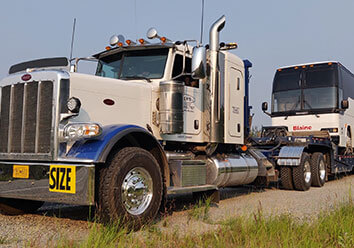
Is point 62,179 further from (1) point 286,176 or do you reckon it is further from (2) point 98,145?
(1) point 286,176

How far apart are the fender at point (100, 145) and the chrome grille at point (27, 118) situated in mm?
413

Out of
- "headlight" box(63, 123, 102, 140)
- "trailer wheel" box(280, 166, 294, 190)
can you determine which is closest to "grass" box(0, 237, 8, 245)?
"headlight" box(63, 123, 102, 140)

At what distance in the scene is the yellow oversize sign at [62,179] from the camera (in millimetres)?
4121

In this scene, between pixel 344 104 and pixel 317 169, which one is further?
pixel 344 104

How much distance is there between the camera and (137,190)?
4656 mm

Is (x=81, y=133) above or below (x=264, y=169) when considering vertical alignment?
above

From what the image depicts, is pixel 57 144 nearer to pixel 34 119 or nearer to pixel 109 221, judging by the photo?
pixel 34 119

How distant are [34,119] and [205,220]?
2.53 m

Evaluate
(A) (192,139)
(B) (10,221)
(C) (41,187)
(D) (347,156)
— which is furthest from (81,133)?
(D) (347,156)

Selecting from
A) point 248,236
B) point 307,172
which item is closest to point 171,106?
point 248,236

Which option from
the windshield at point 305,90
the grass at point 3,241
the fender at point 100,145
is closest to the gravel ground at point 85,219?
the grass at point 3,241

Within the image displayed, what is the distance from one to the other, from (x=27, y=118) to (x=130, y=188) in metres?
1.55

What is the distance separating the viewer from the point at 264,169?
8336 mm

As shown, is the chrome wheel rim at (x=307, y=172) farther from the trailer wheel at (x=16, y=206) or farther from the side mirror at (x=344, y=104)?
the trailer wheel at (x=16, y=206)
